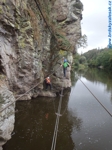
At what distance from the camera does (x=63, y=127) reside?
34.6 feet

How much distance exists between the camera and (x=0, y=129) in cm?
612

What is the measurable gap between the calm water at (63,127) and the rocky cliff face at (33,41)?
1888 millimetres

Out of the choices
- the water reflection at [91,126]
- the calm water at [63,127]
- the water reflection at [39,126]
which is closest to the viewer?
the water reflection at [39,126]

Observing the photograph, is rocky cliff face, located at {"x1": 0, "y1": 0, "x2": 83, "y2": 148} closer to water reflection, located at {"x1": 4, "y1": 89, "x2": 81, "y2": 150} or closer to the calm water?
water reflection, located at {"x1": 4, "y1": 89, "x2": 81, "y2": 150}

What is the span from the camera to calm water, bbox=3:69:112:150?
8.62 m

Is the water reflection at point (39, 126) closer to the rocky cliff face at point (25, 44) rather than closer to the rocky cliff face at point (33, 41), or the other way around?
the rocky cliff face at point (33, 41)

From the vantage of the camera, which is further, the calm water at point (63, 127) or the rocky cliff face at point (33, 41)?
the rocky cliff face at point (33, 41)

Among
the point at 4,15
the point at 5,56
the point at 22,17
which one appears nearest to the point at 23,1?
the point at 22,17

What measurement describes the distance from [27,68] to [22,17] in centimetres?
404

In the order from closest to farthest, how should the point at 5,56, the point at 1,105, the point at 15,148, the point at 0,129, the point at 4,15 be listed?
the point at 0,129, the point at 1,105, the point at 15,148, the point at 4,15, the point at 5,56

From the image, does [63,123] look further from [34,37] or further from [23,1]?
[23,1]

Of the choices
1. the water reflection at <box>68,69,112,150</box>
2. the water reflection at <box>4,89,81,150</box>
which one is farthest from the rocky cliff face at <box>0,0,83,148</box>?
the water reflection at <box>68,69,112,150</box>

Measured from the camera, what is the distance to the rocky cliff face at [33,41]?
9.50 meters

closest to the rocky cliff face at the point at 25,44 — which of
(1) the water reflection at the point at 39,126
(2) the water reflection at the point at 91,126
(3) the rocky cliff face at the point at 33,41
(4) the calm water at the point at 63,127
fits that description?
(3) the rocky cliff face at the point at 33,41
